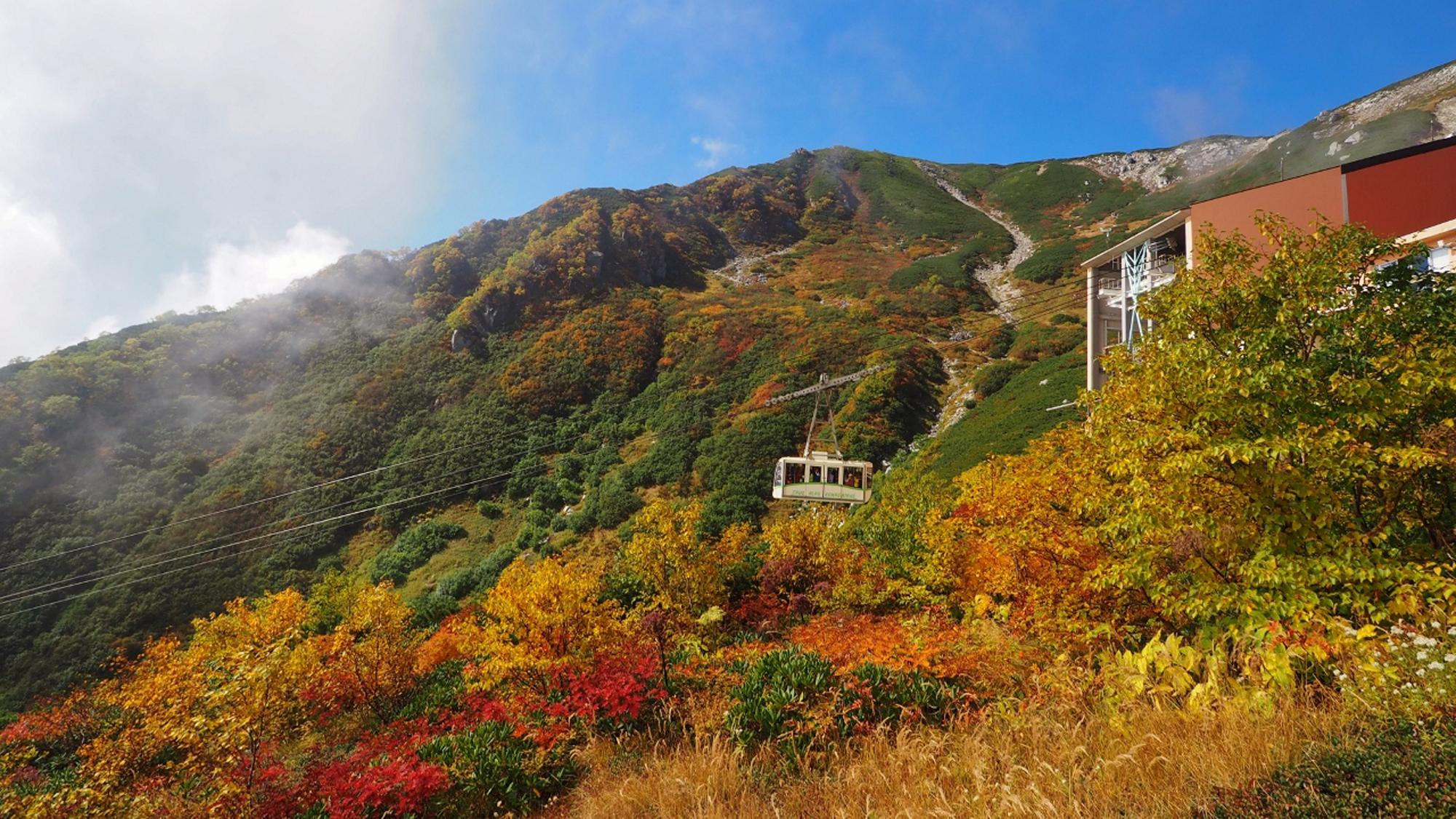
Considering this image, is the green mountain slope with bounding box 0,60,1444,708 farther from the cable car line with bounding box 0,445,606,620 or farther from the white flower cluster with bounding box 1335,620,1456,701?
the white flower cluster with bounding box 1335,620,1456,701

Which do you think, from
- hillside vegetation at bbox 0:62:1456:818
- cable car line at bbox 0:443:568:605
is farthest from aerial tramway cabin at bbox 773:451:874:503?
cable car line at bbox 0:443:568:605

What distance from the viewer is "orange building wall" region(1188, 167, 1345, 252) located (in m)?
16.7

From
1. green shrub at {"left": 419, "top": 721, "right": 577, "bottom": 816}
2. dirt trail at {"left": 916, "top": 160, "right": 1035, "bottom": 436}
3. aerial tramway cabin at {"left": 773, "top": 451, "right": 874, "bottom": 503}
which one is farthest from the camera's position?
dirt trail at {"left": 916, "top": 160, "right": 1035, "bottom": 436}

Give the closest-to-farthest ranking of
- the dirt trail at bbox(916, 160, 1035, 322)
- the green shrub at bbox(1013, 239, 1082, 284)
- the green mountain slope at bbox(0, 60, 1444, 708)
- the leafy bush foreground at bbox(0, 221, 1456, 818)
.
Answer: the leafy bush foreground at bbox(0, 221, 1456, 818)
the green mountain slope at bbox(0, 60, 1444, 708)
the dirt trail at bbox(916, 160, 1035, 322)
the green shrub at bbox(1013, 239, 1082, 284)

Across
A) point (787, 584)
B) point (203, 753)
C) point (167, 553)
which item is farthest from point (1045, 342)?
point (167, 553)

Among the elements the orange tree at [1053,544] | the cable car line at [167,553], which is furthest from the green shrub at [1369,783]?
the cable car line at [167,553]

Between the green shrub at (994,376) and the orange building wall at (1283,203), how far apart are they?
25438mm

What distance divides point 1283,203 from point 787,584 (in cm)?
1827

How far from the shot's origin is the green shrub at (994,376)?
4441 centimetres

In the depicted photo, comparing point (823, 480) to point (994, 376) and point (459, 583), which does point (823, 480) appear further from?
point (994, 376)

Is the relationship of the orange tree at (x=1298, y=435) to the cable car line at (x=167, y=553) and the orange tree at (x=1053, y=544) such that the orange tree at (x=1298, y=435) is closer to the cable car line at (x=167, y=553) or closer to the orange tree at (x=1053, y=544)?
the orange tree at (x=1053, y=544)

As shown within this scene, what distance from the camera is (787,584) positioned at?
68.5ft

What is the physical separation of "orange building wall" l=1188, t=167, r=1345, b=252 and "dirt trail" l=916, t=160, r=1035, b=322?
4518 cm

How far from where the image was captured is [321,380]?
59.2m
